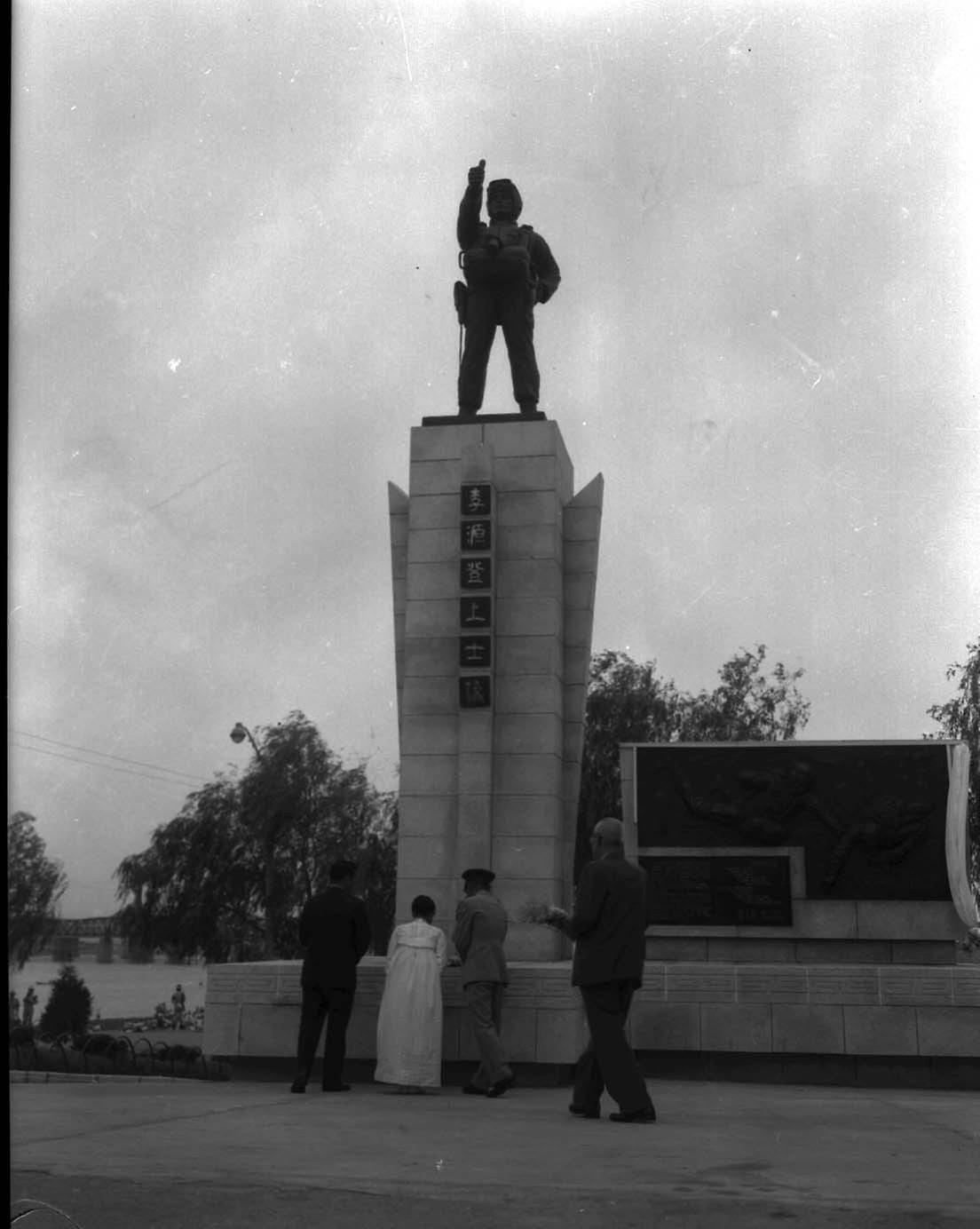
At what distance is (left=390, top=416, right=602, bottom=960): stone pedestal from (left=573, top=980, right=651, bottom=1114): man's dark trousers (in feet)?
12.2

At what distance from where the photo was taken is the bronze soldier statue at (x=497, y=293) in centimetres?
1359

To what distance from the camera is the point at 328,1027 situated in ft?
30.7

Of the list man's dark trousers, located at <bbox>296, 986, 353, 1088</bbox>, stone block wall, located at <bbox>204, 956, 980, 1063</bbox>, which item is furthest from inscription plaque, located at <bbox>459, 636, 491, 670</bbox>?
man's dark trousers, located at <bbox>296, 986, 353, 1088</bbox>

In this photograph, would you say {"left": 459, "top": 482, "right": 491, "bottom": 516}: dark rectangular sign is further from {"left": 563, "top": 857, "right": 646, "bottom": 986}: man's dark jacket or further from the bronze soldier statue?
{"left": 563, "top": 857, "right": 646, "bottom": 986}: man's dark jacket

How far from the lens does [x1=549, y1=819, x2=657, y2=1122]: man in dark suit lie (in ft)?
25.2

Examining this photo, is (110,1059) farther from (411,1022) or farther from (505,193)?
(505,193)

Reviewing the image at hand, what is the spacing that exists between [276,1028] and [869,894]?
543 cm

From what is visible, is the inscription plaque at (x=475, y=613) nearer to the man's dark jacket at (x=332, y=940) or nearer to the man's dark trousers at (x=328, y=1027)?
the man's dark jacket at (x=332, y=940)

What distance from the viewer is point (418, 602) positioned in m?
12.5

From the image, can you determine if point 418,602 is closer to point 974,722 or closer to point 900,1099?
point 900,1099

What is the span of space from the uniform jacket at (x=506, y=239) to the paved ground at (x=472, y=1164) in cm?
864

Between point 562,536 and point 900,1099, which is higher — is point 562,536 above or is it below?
above

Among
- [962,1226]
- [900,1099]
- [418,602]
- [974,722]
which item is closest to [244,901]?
[974,722]

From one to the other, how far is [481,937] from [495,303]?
278 inches
